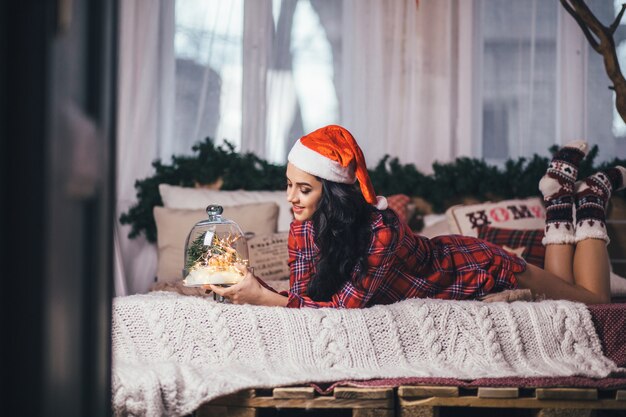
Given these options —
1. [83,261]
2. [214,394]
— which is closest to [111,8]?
[83,261]

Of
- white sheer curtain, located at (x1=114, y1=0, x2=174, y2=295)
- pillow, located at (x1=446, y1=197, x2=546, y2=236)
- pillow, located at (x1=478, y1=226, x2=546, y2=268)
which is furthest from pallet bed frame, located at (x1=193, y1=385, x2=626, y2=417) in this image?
white sheer curtain, located at (x1=114, y1=0, x2=174, y2=295)

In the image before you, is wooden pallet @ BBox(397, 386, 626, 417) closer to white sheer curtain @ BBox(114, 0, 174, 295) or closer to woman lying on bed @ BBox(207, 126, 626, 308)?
woman lying on bed @ BBox(207, 126, 626, 308)

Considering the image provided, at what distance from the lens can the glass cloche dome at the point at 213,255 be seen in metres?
2.31

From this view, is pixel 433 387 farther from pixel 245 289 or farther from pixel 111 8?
pixel 111 8

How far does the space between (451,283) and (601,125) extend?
2.14 metres

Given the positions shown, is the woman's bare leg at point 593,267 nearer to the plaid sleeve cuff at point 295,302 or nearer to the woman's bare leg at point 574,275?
the woman's bare leg at point 574,275

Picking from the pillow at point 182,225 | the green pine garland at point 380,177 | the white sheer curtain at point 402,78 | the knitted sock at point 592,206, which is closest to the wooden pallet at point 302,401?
the knitted sock at point 592,206

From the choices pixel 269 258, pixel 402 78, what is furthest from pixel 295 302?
pixel 402 78

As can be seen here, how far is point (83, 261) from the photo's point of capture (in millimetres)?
547

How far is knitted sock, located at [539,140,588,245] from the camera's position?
3.21 meters

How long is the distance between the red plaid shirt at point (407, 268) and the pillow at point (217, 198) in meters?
1.20

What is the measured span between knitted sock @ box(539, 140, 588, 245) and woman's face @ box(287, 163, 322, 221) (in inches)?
49.1

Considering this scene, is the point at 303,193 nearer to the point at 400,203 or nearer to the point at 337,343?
the point at 337,343

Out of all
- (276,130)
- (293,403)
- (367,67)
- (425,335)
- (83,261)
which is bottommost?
(293,403)
